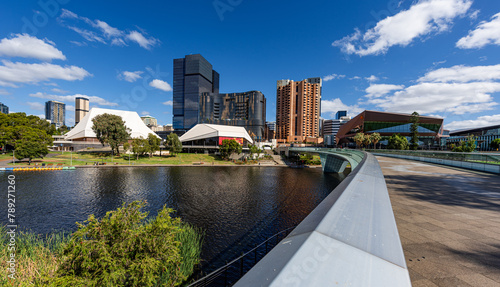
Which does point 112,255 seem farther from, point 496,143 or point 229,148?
point 496,143

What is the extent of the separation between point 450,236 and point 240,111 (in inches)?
7303

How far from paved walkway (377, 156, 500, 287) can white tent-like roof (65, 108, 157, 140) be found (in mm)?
98840

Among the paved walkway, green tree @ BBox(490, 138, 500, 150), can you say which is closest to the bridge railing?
the paved walkway

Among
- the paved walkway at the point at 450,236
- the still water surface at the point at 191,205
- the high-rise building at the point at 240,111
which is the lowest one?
the still water surface at the point at 191,205

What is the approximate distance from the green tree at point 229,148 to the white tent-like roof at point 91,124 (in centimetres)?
3853

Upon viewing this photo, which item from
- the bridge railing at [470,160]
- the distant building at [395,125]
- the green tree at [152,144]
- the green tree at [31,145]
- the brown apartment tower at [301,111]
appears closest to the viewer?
the bridge railing at [470,160]

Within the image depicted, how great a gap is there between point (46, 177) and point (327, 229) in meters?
57.1

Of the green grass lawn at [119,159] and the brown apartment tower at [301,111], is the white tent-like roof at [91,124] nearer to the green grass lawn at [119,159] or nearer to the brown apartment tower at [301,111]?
the green grass lawn at [119,159]

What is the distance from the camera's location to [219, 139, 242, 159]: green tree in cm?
8050

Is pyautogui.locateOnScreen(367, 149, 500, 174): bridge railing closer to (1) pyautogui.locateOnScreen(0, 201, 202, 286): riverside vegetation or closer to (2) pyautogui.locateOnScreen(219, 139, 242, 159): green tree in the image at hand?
(1) pyautogui.locateOnScreen(0, 201, 202, 286): riverside vegetation

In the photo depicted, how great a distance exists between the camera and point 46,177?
40.2 metres

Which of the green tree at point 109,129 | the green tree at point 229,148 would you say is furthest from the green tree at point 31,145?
the green tree at point 229,148

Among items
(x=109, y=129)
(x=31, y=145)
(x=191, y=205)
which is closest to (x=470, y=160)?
(x=191, y=205)

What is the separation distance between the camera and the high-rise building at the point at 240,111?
178 metres
